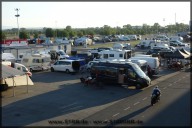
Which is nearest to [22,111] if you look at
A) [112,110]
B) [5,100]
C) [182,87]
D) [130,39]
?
[5,100]

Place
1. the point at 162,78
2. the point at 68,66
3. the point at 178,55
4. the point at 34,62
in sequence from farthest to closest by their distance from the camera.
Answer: the point at 178,55 < the point at 34,62 < the point at 68,66 < the point at 162,78

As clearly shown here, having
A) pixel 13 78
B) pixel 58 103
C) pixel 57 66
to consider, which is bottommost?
pixel 58 103

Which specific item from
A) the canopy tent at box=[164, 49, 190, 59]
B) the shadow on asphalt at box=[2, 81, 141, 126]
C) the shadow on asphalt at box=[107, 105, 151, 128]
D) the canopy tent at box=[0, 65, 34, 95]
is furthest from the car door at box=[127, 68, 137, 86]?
the canopy tent at box=[164, 49, 190, 59]

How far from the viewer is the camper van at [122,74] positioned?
24141 mm

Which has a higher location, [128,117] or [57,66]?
[57,66]

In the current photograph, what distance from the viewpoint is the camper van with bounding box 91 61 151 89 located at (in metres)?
24.1

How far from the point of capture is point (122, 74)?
80.8 ft

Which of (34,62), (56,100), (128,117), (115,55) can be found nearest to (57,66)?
(34,62)

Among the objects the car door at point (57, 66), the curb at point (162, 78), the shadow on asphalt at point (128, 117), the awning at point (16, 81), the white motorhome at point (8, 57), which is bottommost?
the shadow on asphalt at point (128, 117)

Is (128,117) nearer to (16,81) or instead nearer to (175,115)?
(175,115)

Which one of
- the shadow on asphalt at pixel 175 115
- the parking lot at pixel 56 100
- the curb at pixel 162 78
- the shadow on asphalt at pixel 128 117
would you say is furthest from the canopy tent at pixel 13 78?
the curb at pixel 162 78

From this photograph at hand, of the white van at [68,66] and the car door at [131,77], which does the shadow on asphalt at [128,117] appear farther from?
the white van at [68,66]

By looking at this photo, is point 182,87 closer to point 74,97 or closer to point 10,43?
point 74,97

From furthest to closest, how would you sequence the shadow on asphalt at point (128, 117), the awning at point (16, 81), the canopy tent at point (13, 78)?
the awning at point (16, 81) < the canopy tent at point (13, 78) < the shadow on asphalt at point (128, 117)
